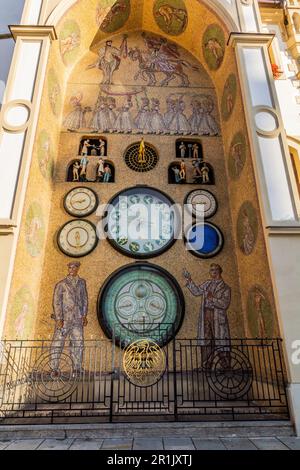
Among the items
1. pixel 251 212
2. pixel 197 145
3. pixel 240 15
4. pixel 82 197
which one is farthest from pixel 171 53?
pixel 251 212

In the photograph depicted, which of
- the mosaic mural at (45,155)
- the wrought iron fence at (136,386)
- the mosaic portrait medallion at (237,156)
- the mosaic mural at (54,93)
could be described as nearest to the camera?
the wrought iron fence at (136,386)

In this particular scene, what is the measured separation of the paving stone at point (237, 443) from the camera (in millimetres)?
4252

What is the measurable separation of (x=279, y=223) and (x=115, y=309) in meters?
3.85

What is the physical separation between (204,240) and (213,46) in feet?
18.6

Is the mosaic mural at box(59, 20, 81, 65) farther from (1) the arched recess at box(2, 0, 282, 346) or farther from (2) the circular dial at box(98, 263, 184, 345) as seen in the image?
(2) the circular dial at box(98, 263, 184, 345)

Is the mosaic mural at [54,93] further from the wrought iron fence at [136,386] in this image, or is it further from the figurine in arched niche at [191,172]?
the wrought iron fence at [136,386]

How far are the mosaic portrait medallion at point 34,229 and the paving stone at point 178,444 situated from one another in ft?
14.8

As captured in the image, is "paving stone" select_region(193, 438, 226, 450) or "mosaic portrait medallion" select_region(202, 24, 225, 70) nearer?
"paving stone" select_region(193, 438, 226, 450)

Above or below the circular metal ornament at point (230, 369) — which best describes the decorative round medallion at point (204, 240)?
above

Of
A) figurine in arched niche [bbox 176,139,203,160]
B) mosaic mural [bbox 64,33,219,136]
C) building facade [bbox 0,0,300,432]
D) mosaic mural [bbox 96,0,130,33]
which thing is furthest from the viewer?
mosaic mural [bbox 96,0,130,33]

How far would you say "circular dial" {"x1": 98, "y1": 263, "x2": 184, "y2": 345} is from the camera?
7.46 m

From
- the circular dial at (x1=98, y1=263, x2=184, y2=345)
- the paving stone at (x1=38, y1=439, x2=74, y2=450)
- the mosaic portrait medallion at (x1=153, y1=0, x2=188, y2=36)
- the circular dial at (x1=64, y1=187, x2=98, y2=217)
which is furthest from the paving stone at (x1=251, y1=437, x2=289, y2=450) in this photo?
the mosaic portrait medallion at (x1=153, y1=0, x2=188, y2=36)

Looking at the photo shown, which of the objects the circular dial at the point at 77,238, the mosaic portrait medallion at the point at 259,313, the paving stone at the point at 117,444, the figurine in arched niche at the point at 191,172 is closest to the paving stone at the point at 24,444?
the paving stone at the point at 117,444
